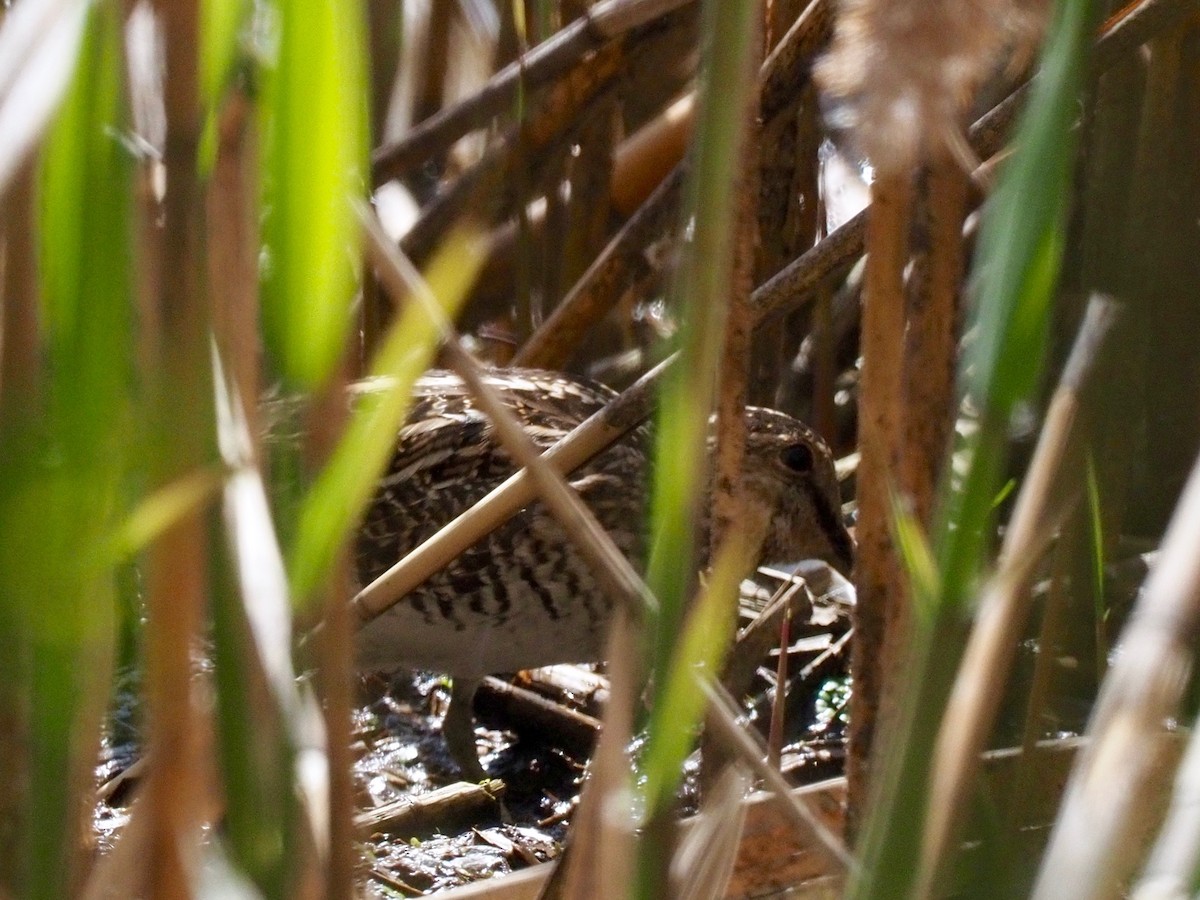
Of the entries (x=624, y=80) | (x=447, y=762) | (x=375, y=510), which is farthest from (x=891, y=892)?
(x=624, y=80)

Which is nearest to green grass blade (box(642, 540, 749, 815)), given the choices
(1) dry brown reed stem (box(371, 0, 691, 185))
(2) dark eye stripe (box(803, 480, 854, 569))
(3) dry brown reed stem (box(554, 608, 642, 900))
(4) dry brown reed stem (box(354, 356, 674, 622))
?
(3) dry brown reed stem (box(554, 608, 642, 900))

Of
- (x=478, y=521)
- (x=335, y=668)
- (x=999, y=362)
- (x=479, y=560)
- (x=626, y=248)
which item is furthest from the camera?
(x=626, y=248)

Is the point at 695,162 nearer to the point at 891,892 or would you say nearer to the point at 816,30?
the point at 891,892

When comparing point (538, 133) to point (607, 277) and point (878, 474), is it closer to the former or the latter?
point (607, 277)

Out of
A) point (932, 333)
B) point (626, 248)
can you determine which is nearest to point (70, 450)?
point (932, 333)

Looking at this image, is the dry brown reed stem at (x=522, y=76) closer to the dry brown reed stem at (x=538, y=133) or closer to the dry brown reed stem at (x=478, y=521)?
the dry brown reed stem at (x=538, y=133)

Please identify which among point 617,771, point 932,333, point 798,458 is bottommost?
point 798,458
